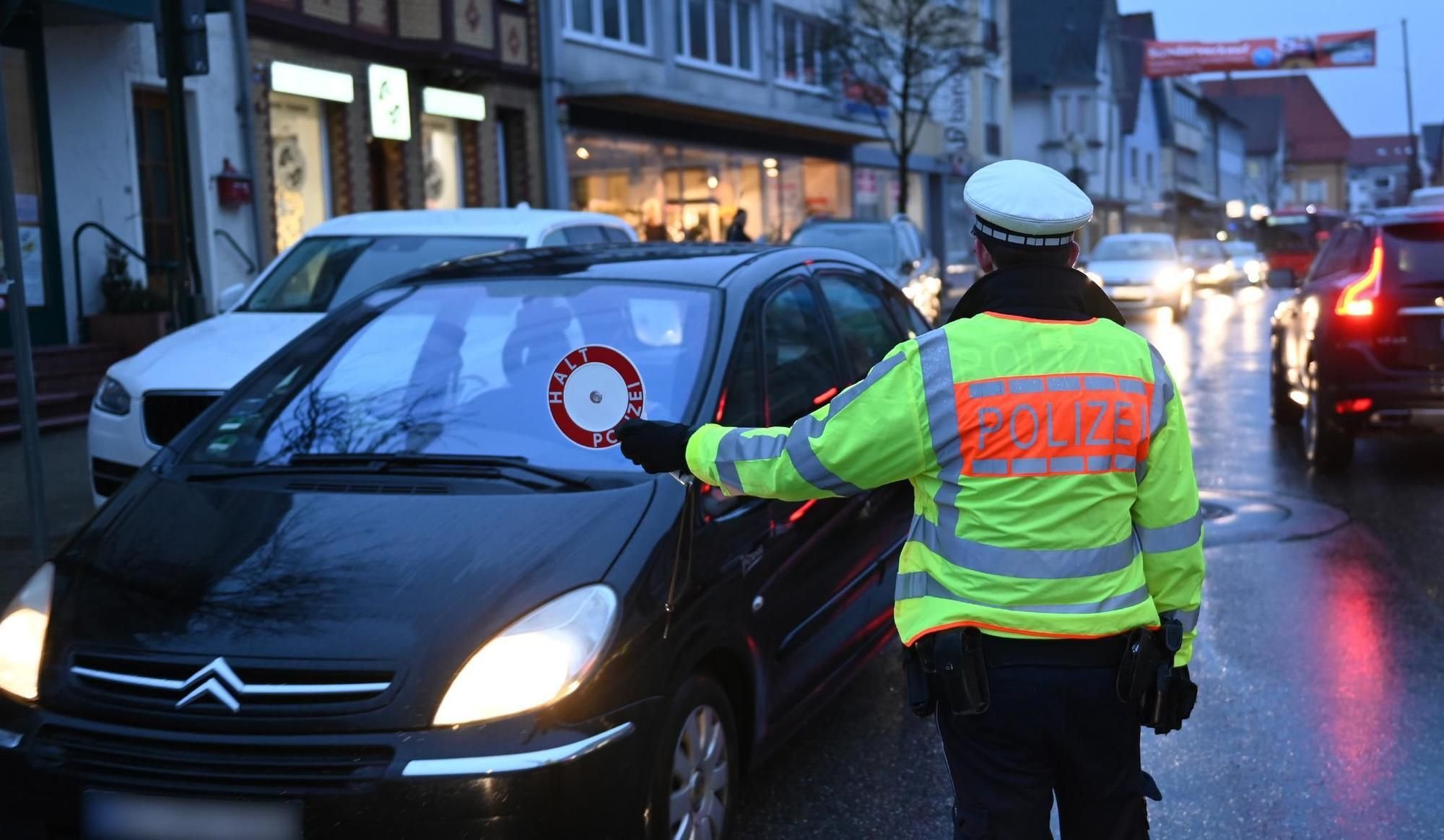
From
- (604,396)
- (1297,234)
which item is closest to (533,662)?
(604,396)

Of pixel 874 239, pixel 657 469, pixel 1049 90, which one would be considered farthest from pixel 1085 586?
pixel 1049 90

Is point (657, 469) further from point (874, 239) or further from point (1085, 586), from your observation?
point (874, 239)

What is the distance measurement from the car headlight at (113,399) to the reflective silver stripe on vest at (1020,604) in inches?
238

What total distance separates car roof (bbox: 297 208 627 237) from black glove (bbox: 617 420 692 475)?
691cm

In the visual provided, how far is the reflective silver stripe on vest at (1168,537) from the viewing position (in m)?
2.89

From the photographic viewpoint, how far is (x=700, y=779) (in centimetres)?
387

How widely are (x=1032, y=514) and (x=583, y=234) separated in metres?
8.28

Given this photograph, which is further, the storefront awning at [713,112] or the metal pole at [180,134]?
the storefront awning at [713,112]

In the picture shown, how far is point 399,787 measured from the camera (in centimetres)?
328

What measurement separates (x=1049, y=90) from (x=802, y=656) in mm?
64621

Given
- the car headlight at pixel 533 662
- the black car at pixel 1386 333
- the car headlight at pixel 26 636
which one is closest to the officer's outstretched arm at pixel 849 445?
the car headlight at pixel 533 662

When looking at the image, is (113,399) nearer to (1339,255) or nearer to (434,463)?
(434,463)

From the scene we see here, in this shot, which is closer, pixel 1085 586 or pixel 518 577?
pixel 1085 586

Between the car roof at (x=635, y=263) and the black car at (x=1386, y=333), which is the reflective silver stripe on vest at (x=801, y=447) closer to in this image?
the car roof at (x=635, y=263)
